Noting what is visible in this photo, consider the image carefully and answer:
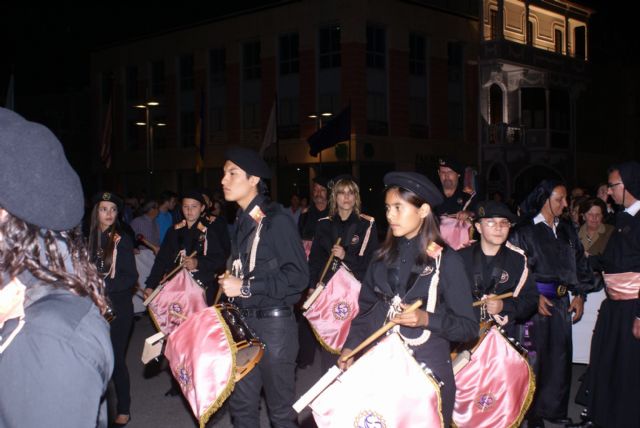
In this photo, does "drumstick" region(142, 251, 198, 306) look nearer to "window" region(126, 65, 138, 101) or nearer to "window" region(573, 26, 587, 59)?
"window" region(126, 65, 138, 101)

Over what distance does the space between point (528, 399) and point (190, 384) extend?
2264 millimetres

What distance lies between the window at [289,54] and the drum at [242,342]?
1188 inches

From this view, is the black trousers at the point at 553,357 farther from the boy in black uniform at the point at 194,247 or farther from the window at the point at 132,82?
the window at the point at 132,82

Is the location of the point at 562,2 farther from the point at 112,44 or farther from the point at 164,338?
the point at 164,338

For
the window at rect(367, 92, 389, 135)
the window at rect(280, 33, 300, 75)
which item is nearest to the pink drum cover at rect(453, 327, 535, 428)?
the window at rect(367, 92, 389, 135)

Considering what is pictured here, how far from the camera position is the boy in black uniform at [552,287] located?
253 inches

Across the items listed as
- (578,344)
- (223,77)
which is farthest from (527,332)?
(223,77)

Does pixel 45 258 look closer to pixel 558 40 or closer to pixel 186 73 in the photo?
pixel 186 73

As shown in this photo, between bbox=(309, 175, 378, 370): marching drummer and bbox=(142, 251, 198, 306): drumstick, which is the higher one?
bbox=(309, 175, 378, 370): marching drummer

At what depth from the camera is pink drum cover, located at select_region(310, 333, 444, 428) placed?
3.40 m

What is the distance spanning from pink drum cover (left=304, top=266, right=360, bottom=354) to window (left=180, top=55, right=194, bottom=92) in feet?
106

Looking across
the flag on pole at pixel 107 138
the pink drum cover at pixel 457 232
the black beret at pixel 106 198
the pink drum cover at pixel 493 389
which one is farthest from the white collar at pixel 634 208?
the flag on pole at pixel 107 138

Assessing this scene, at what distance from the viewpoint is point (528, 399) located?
4.62 m

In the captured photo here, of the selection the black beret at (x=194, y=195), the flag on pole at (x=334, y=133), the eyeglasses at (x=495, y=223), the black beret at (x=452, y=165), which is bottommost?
the eyeglasses at (x=495, y=223)
